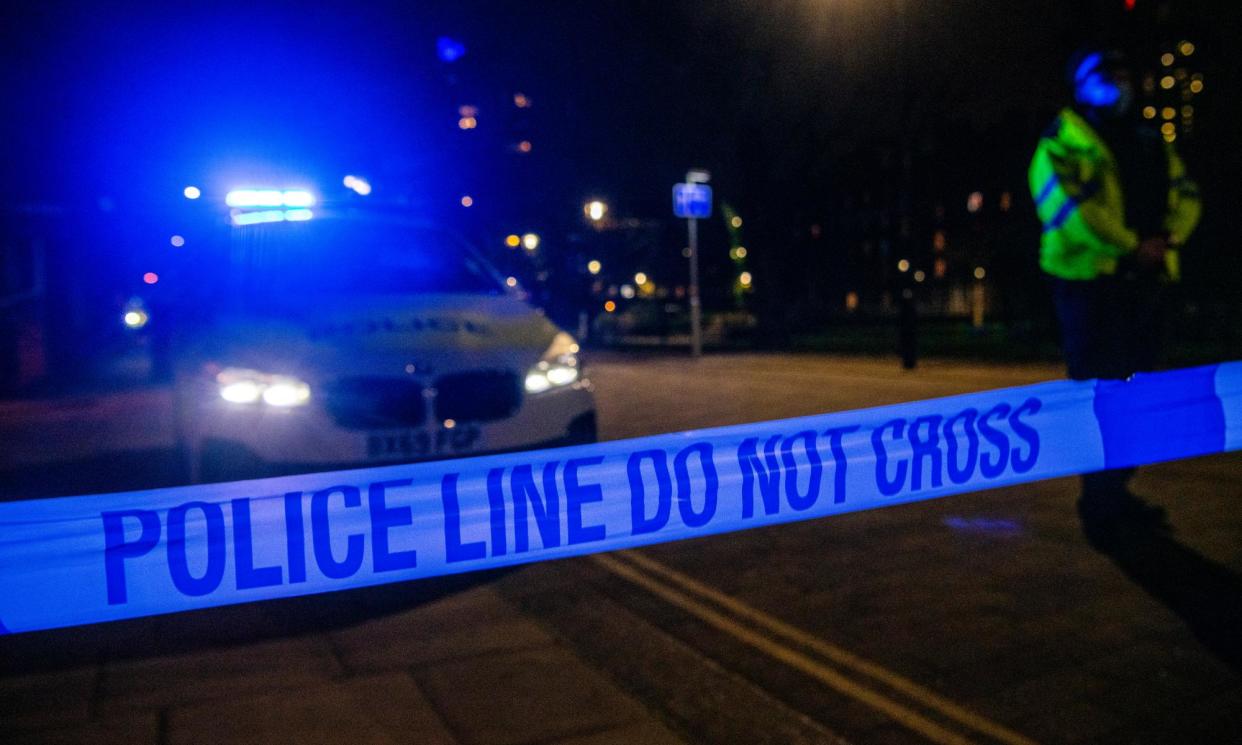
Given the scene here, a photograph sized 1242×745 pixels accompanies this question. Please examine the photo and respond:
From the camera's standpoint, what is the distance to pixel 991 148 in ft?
133

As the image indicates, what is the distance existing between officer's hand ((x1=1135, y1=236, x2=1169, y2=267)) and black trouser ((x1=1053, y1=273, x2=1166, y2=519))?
0.11 m

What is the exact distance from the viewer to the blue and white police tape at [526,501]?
2.73 m

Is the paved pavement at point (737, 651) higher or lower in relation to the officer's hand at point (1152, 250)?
lower

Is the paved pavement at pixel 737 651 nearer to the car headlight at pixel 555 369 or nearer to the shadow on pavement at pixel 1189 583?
the shadow on pavement at pixel 1189 583

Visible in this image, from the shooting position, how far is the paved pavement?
10.9 feet

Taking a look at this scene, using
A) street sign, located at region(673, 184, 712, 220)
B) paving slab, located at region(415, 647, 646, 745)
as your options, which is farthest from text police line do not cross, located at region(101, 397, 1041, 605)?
street sign, located at region(673, 184, 712, 220)

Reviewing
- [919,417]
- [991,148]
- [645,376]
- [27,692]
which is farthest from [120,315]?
[991,148]

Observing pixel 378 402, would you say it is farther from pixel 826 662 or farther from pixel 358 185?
pixel 358 185

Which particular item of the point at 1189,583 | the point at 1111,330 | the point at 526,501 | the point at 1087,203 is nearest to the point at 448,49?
the point at 1087,203

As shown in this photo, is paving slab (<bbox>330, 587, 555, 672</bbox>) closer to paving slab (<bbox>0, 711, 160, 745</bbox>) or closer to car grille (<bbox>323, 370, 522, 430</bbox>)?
paving slab (<bbox>0, 711, 160, 745</bbox>)

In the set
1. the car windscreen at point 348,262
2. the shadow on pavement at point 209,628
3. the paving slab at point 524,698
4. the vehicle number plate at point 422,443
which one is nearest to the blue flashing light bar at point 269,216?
the car windscreen at point 348,262

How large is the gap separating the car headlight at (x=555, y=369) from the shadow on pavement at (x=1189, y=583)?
2.75 m

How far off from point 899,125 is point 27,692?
53.2 ft

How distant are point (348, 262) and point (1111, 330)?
4.23 metres
